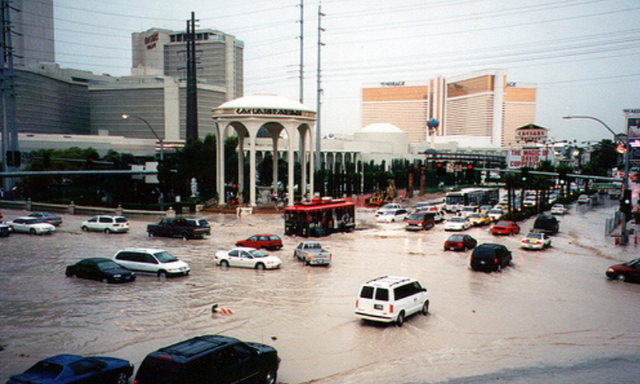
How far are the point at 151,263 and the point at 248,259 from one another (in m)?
5.33

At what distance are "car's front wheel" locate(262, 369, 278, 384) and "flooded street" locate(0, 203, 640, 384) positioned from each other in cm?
65

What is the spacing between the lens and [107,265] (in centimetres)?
2614

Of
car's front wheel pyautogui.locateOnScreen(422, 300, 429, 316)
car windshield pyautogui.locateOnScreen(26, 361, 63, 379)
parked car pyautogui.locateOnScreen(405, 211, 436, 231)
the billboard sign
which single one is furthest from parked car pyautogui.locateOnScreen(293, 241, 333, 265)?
the billboard sign

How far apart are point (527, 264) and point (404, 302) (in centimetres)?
1660

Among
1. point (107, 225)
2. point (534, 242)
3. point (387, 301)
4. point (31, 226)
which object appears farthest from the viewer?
point (107, 225)

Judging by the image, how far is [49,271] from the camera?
28.3 metres

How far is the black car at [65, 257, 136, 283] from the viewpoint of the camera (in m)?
25.6

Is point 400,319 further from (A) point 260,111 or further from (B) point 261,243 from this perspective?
(A) point 260,111

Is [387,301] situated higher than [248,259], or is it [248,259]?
[387,301]

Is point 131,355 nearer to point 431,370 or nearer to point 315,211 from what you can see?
point 431,370

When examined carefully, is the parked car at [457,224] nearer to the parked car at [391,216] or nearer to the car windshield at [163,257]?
the parked car at [391,216]

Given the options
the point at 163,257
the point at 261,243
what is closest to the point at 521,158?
the point at 261,243

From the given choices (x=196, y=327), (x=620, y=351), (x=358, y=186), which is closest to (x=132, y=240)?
(x=196, y=327)

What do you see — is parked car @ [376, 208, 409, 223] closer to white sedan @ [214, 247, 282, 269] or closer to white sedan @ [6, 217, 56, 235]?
white sedan @ [214, 247, 282, 269]
